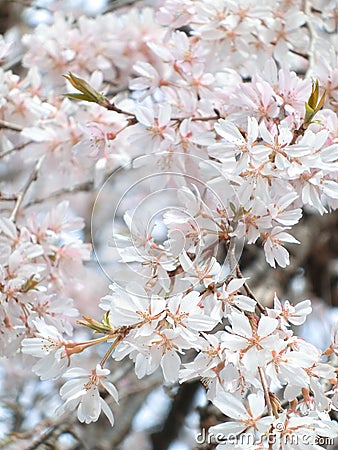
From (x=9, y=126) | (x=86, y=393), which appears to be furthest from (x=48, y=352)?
(x=9, y=126)

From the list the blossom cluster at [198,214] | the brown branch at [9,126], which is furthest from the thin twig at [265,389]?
the brown branch at [9,126]

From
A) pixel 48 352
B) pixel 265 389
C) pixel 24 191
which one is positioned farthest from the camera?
pixel 24 191

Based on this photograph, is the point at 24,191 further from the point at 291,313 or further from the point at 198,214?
the point at 291,313

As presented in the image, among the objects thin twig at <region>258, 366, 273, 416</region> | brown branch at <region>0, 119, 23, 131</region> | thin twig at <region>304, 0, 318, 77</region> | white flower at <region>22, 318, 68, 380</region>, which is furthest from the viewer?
brown branch at <region>0, 119, 23, 131</region>

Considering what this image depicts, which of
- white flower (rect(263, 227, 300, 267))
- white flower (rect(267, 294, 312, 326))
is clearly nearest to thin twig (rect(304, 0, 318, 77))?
white flower (rect(263, 227, 300, 267))

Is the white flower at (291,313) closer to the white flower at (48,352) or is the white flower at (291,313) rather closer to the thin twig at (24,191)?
the white flower at (48,352)

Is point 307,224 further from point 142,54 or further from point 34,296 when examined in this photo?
point 34,296

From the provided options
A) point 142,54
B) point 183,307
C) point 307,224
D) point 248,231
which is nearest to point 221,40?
point 142,54

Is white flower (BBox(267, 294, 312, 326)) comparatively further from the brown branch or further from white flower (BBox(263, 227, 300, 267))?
the brown branch
